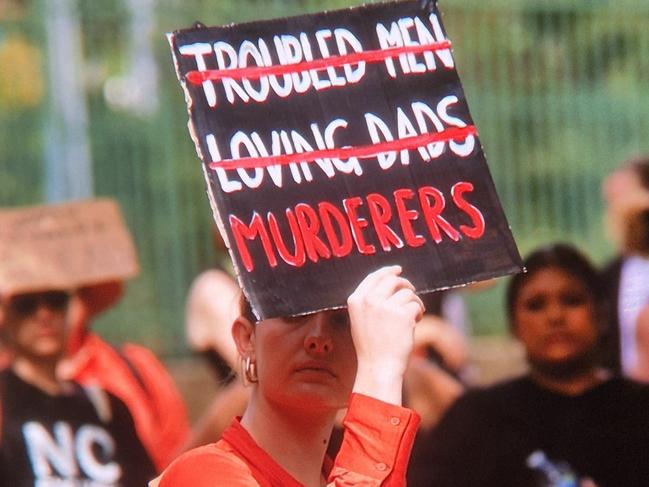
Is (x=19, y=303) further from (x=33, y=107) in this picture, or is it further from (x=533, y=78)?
(x=533, y=78)

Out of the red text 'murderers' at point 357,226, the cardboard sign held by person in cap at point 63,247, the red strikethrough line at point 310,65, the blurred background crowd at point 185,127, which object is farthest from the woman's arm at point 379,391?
the blurred background crowd at point 185,127

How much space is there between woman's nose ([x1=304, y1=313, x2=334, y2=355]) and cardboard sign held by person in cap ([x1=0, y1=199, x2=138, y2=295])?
3.34 metres

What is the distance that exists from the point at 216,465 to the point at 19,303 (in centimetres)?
347

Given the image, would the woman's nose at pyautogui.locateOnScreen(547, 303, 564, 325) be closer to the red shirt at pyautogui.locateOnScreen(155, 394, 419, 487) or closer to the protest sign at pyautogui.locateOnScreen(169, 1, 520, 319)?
the protest sign at pyautogui.locateOnScreen(169, 1, 520, 319)

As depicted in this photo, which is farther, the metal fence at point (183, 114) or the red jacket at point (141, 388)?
the metal fence at point (183, 114)

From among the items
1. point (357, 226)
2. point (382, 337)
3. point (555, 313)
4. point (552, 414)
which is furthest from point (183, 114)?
point (382, 337)

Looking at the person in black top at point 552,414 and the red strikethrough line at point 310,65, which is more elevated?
the red strikethrough line at point 310,65

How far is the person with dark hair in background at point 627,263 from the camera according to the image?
20.8ft

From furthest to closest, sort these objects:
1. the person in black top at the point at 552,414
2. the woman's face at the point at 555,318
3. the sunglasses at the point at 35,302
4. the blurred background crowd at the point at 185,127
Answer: the blurred background crowd at the point at 185,127
the sunglasses at the point at 35,302
the woman's face at the point at 555,318
the person in black top at the point at 552,414

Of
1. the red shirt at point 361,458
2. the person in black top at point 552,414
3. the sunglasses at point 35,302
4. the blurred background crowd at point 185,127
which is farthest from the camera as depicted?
the blurred background crowd at point 185,127

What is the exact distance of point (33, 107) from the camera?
27.1 feet

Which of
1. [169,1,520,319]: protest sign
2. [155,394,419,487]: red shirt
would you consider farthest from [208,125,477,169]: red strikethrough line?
[155,394,419,487]: red shirt

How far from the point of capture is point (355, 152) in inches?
119

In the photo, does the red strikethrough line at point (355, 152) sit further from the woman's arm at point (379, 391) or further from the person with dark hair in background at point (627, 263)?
the person with dark hair in background at point (627, 263)
